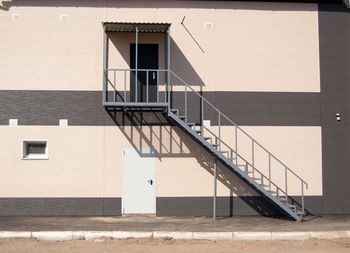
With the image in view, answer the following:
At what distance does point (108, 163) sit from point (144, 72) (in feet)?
10.3

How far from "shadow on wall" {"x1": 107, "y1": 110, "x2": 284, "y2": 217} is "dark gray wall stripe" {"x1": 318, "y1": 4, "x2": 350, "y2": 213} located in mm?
2013

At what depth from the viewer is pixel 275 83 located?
13.4 meters

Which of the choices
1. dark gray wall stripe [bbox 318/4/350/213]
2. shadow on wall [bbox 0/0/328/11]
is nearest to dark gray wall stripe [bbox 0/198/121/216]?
shadow on wall [bbox 0/0/328/11]

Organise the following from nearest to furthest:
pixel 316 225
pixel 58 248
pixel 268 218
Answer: pixel 58 248, pixel 316 225, pixel 268 218

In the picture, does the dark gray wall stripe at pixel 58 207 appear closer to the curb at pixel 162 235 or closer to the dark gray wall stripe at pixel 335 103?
the curb at pixel 162 235

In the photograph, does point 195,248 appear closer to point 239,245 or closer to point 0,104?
point 239,245

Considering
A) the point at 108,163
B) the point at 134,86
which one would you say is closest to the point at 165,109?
the point at 134,86

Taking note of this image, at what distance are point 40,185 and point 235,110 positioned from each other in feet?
21.7

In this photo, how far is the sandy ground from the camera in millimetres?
8852

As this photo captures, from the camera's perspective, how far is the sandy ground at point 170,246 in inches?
348

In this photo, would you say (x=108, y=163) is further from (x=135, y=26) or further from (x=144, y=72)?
(x=135, y=26)

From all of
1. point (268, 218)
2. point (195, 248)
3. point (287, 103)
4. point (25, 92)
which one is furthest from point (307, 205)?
point (25, 92)

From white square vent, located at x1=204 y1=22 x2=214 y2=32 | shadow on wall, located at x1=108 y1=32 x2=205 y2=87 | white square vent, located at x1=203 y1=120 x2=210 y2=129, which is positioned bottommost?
white square vent, located at x1=203 y1=120 x2=210 y2=129

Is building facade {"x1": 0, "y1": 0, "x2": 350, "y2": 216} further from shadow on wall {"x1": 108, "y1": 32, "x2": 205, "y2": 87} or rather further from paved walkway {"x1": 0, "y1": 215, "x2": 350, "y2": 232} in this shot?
paved walkway {"x1": 0, "y1": 215, "x2": 350, "y2": 232}
